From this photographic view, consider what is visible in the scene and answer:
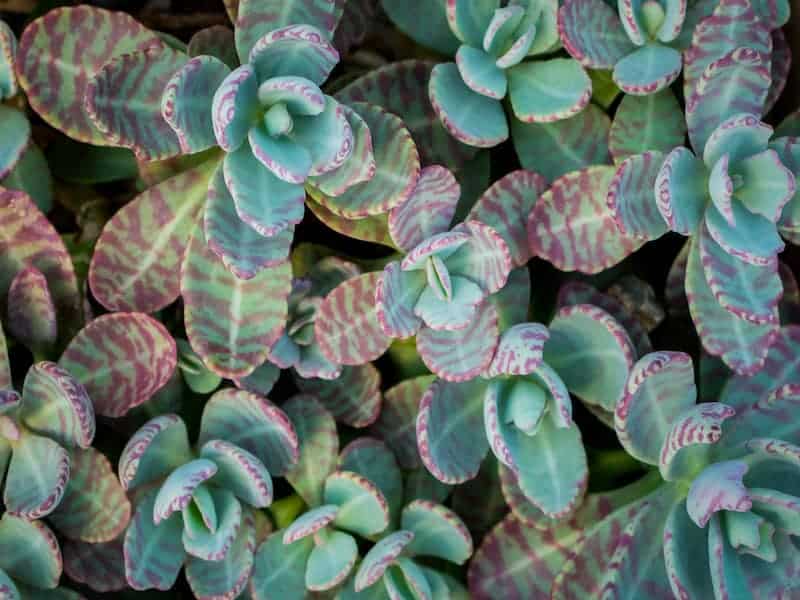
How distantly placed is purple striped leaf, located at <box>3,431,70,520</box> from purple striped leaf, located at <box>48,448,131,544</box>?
0.03 metres

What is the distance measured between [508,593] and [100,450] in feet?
1.25

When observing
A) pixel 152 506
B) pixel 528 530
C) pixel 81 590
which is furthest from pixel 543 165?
pixel 81 590

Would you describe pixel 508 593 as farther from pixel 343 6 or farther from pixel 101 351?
pixel 343 6

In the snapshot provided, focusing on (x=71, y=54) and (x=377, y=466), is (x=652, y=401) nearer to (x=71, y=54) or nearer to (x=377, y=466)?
(x=377, y=466)

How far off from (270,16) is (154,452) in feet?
1.20

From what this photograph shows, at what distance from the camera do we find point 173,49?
0.82m

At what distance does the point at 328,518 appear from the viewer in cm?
82

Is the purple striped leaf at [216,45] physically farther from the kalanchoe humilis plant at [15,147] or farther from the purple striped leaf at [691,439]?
the purple striped leaf at [691,439]

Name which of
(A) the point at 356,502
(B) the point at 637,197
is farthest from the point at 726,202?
(A) the point at 356,502

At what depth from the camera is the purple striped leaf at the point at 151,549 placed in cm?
80

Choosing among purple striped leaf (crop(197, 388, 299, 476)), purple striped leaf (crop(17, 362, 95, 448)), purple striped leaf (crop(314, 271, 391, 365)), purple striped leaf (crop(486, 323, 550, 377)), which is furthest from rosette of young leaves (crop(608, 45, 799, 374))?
purple striped leaf (crop(17, 362, 95, 448))

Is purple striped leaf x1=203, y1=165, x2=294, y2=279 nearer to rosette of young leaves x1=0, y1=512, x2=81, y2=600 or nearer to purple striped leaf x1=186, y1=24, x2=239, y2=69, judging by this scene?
purple striped leaf x1=186, y1=24, x2=239, y2=69

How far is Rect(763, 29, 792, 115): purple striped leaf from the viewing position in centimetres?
93

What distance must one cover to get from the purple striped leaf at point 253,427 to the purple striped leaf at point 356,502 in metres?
0.04
